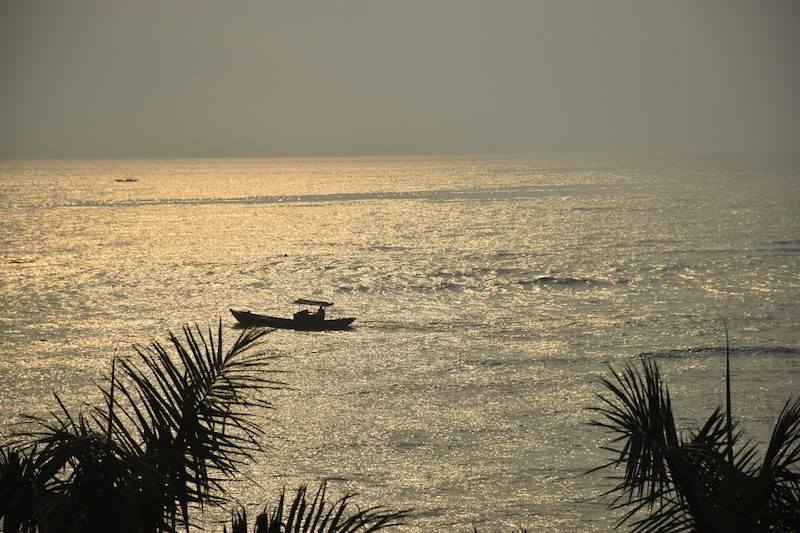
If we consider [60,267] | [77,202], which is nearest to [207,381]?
[60,267]

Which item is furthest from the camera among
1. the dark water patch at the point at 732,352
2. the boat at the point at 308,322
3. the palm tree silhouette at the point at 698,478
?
the boat at the point at 308,322

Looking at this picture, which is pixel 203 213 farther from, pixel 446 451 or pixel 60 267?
pixel 446 451

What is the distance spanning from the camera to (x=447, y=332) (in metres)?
55.9

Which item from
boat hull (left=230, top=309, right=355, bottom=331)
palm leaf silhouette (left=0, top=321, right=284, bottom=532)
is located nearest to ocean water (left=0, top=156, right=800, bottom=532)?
boat hull (left=230, top=309, right=355, bottom=331)

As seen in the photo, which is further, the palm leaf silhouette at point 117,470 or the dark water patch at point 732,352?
the dark water patch at point 732,352

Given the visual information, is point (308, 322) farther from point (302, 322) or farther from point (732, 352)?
point (732, 352)

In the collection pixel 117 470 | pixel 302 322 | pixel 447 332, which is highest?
pixel 117 470

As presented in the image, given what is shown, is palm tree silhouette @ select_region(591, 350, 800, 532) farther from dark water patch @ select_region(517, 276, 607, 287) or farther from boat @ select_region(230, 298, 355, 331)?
dark water patch @ select_region(517, 276, 607, 287)

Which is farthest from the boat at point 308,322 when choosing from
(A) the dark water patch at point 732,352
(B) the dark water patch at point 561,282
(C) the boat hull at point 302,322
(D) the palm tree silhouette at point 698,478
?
(D) the palm tree silhouette at point 698,478

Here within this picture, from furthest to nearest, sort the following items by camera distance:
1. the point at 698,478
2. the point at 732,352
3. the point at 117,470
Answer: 1. the point at 732,352
2. the point at 698,478
3. the point at 117,470

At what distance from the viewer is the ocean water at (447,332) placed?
104 ft

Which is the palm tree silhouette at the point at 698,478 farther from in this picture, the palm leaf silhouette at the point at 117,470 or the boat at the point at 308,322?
the boat at the point at 308,322

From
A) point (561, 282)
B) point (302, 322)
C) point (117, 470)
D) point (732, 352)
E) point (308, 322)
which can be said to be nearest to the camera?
point (117, 470)

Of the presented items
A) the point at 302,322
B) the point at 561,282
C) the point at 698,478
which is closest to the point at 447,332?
the point at 302,322
